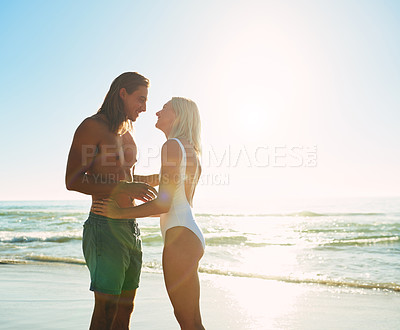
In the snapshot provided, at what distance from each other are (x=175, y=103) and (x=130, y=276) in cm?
130

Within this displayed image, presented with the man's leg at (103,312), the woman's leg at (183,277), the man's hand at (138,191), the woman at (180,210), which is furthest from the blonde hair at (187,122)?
the man's leg at (103,312)

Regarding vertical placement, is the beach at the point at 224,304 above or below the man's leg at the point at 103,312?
below

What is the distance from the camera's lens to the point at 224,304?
5.52 metres

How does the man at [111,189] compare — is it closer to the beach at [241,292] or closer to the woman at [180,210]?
the woman at [180,210]

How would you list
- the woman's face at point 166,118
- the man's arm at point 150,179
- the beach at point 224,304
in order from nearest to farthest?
the woman's face at point 166,118, the man's arm at point 150,179, the beach at point 224,304

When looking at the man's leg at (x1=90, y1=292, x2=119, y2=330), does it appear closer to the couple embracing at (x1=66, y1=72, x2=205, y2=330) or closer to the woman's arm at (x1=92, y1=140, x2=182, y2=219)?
the couple embracing at (x1=66, y1=72, x2=205, y2=330)

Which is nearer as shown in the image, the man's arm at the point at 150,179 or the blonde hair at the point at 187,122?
the blonde hair at the point at 187,122

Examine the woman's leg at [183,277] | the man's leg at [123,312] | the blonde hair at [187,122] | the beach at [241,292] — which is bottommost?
the beach at [241,292]

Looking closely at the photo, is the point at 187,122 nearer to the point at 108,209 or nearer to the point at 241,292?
the point at 108,209

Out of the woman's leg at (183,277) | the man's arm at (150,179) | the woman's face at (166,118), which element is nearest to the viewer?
the woman's leg at (183,277)

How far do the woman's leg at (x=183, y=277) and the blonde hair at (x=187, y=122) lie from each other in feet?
2.00

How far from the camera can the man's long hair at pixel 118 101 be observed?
9.87ft

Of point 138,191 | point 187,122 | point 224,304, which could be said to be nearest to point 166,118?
point 187,122

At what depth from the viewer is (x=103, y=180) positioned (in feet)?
9.35
